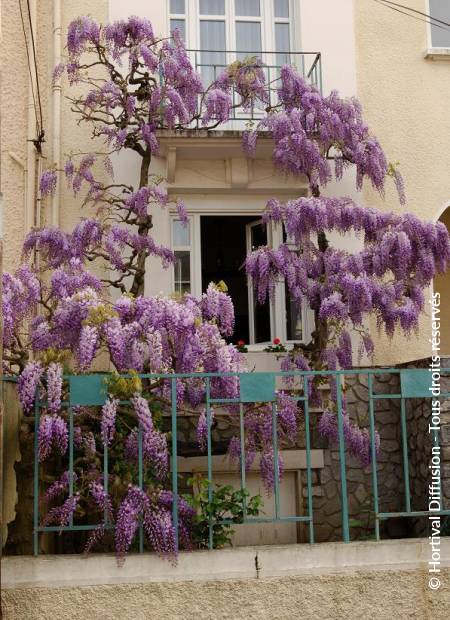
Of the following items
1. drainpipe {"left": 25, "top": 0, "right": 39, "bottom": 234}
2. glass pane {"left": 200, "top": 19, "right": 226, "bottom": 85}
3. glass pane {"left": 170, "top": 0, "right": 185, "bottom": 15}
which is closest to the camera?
drainpipe {"left": 25, "top": 0, "right": 39, "bottom": 234}

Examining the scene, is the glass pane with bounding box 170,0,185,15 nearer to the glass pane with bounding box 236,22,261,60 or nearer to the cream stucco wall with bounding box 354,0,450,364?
the glass pane with bounding box 236,22,261,60

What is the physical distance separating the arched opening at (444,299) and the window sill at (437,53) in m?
2.09

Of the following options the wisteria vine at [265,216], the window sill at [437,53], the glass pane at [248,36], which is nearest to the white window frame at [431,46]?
the window sill at [437,53]

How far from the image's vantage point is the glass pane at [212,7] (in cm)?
1051

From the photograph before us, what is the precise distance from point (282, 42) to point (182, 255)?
3.02m

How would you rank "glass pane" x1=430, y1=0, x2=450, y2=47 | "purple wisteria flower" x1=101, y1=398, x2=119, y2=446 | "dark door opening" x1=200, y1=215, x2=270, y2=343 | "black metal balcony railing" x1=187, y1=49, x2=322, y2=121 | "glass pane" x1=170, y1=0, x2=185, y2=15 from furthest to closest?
1. "glass pane" x1=430, y1=0, x2=450, y2=47
2. "glass pane" x1=170, y1=0, x2=185, y2=15
3. "dark door opening" x1=200, y1=215, x2=270, y2=343
4. "black metal balcony railing" x1=187, y1=49, x2=322, y2=121
5. "purple wisteria flower" x1=101, y1=398, x2=119, y2=446

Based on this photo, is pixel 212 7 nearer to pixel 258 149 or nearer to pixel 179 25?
pixel 179 25

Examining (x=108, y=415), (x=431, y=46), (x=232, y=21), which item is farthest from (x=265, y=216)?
(x=108, y=415)

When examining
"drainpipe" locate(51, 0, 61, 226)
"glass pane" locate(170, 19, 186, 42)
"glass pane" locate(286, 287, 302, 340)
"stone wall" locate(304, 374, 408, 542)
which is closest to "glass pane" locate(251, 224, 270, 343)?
"glass pane" locate(286, 287, 302, 340)

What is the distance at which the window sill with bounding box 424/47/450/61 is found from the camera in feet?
34.5

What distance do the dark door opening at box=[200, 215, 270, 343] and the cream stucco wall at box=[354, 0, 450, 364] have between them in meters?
1.54

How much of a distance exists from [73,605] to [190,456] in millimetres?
3537

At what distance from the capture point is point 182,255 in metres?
10.1

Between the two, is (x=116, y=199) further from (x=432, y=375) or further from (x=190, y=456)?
(x=432, y=375)
